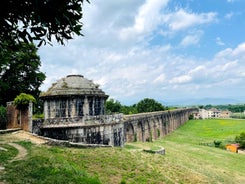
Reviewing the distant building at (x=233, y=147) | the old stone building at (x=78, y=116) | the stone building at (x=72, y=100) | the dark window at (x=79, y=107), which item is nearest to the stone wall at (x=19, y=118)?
the old stone building at (x=78, y=116)

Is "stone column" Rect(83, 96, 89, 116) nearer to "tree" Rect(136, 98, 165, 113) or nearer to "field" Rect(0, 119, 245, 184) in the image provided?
"field" Rect(0, 119, 245, 184)

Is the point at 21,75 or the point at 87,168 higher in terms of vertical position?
the point at 21,75

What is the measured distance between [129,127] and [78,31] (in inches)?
1142

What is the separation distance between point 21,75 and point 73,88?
17.1 meters

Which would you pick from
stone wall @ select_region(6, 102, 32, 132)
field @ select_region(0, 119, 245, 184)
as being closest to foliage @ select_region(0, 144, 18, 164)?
field @ select_region(0, 119, 245, 184)

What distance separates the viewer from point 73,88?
2167 centimetres

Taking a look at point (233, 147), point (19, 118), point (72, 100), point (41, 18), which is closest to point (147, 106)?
point (233, 147)

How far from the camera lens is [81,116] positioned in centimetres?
2075

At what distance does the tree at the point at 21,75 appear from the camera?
3447 cm

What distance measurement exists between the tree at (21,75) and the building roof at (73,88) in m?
13.1

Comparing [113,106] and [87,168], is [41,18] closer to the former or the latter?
[87,168]

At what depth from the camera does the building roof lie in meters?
21.5

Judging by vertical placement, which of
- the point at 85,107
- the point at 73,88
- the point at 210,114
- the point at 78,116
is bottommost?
the point at 210,114

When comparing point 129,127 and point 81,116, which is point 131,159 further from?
point 129,127
